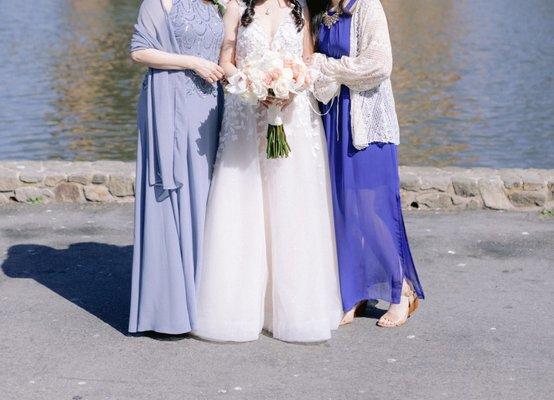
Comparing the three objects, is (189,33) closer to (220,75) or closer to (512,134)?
(220,75)

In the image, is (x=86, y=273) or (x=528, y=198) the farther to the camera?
(x=528, y=198)

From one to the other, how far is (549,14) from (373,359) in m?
29.4

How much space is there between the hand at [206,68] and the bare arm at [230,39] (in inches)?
2.4

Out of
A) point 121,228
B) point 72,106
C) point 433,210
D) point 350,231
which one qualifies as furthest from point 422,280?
point 72,106

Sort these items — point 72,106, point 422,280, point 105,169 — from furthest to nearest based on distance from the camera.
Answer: point 72,106 < point 105,169 < point 422,280

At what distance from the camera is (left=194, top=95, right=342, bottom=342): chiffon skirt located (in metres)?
6.03

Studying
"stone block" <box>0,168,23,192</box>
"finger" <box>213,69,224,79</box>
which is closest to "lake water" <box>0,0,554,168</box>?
"stone block" <box>0,168,23,192</box>

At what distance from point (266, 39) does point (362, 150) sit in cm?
86

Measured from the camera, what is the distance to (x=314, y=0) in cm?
606

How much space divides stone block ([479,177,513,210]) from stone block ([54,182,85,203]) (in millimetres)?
3452

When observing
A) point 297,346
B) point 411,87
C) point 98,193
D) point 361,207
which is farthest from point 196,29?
point 411,87

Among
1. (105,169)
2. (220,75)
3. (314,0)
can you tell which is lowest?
(105,169)

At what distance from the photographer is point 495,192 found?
9.19 meters

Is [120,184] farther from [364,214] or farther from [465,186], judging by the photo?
[364,214]
